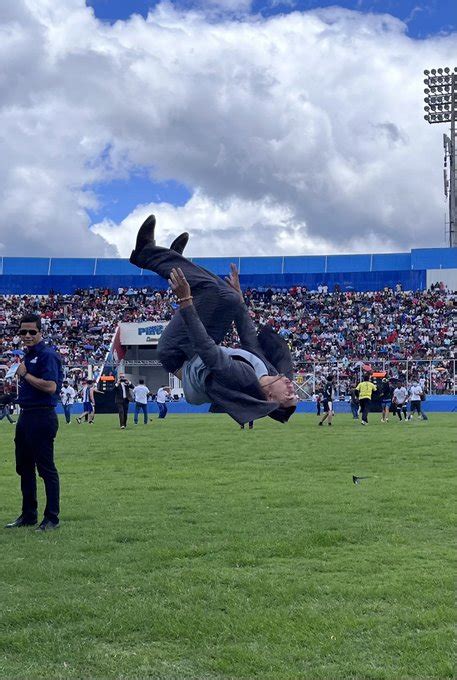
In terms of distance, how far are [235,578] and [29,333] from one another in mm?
3163

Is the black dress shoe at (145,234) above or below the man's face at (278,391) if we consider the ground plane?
above

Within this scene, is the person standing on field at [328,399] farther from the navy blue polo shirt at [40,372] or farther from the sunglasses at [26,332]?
the sunglasses at [26,332]

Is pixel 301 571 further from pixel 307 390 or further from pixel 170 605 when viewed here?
pixel 307 390

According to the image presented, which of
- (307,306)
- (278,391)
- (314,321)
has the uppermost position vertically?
(307,306)

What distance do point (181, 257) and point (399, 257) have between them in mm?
43593

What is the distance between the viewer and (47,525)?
8656mm

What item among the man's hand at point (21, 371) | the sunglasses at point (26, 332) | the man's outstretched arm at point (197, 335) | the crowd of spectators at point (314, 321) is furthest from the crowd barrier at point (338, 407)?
the man's outstretched arm at point (197, 335)

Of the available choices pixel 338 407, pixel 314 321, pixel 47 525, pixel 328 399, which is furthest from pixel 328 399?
pixel 47 525

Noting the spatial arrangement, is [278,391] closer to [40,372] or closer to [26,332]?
[26,332]

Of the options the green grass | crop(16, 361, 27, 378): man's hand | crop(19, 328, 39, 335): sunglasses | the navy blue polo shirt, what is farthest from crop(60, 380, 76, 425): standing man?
crop(19, 328, 39, 335): sunglasses

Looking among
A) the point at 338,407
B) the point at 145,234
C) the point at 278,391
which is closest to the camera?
the point at 278,391

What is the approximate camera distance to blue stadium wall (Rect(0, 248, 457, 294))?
44.3 m

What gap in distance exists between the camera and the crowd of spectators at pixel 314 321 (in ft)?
112

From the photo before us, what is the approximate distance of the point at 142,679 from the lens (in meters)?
4.65
